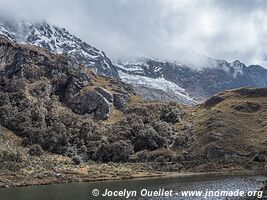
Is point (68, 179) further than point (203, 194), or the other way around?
point (68, 179)

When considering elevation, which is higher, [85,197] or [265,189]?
[265,189]

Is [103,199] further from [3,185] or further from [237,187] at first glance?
[3,185]

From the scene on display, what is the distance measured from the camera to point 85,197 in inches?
4899

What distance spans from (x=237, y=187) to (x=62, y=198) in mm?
51544

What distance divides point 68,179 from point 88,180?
8436 mm

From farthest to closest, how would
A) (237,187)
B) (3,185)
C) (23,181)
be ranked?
(23,181) < (3,185) < (237,187)

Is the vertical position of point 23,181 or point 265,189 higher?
point 265,189

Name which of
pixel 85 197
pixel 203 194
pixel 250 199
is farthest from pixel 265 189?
pixel 85 197

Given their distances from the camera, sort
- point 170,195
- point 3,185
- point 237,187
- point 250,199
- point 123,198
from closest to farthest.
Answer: point 250,199
point 123,198
point 170,195
point 237,187
point 3,185

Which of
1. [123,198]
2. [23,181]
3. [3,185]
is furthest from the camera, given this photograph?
[23,181]

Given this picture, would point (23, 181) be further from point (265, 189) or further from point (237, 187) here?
point (265, 189)

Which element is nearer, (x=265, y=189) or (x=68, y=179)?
(x=265, y=189)

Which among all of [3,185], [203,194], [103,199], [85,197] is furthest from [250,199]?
[3,185]

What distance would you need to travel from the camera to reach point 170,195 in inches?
4889
